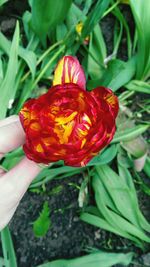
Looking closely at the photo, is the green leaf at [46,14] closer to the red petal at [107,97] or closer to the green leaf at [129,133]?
the green leaf at [129,133]

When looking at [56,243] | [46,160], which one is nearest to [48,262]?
[56,243]

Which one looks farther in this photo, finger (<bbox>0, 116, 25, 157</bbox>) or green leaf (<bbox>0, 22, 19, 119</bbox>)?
green leaf (<bbox>0, 22, 19, 119</bbox>)

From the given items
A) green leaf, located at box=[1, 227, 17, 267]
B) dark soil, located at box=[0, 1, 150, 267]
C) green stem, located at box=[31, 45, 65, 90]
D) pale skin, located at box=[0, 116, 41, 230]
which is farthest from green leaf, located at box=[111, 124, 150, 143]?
pale skin, located at box=[0, 116, 41, 230]

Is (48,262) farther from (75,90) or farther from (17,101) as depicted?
(75,90)

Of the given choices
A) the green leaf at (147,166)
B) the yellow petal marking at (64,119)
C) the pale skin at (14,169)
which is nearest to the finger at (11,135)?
the pale skin at (14,169)

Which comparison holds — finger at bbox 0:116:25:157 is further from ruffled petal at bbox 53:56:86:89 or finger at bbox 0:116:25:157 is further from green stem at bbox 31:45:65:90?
green stem at bbox 31:45:65:90

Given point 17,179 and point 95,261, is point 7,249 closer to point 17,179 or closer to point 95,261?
point 95,261

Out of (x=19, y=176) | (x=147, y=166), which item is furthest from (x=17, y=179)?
(x=147, y=166)
